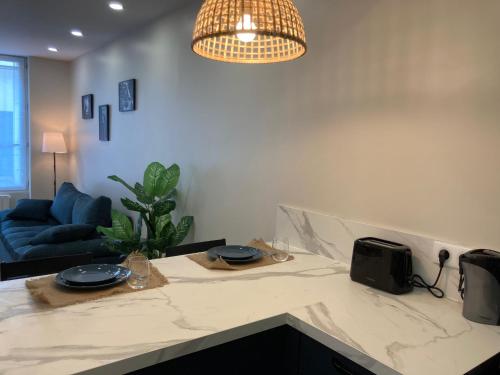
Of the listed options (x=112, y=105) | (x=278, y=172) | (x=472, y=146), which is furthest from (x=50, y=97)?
(x=472, y=146)

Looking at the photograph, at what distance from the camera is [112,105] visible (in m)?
4.44

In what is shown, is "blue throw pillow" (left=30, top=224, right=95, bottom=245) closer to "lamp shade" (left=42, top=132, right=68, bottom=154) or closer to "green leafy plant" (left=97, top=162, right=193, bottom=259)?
"green leafy plant" (left=97, top=162, right=193, bottom=259)

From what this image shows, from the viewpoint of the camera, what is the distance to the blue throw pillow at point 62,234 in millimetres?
3451

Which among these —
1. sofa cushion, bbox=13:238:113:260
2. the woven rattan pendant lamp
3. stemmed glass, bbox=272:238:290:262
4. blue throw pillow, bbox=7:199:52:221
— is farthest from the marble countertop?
blue throw pillow, bbox=7:199:52:221

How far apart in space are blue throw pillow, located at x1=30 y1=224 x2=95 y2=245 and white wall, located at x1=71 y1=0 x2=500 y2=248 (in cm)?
109

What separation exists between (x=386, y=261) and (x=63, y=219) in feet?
13.6

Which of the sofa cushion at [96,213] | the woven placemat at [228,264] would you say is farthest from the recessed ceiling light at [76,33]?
the woven placemat at [228,264]

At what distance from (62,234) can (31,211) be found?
1.71m

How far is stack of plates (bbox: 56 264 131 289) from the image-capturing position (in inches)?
54.8

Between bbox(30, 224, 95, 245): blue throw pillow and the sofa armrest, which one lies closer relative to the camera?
the sofa armrest

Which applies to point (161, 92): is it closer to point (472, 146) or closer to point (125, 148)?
point (125, 148)

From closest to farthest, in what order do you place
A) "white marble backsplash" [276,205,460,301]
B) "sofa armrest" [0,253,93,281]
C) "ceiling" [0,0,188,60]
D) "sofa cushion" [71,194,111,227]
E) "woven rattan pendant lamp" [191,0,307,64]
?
"woven rattan pendant lamp" [191,0,307,64] < "white marble backsplash" [276,205,460,301] < "sofa armrest" [0,253,93,281] < "ceiling" [0,0,188,60] < "sofa cushion" [71,194,111,227]

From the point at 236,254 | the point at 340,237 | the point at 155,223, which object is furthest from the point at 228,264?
the point at 155,223

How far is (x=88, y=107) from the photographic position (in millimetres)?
5086
